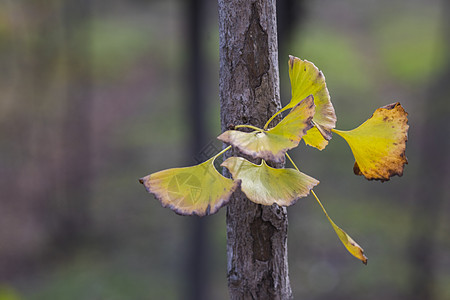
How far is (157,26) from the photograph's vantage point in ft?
34.8

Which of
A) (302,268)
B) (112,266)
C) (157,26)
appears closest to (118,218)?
(112,266)

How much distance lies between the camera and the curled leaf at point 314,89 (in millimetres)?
686

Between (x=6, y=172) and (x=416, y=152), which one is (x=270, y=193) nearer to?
(x=416, y=152)

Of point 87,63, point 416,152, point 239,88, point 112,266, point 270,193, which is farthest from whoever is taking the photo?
point 87,63

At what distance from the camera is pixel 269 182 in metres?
0.65

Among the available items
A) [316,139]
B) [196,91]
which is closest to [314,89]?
[316,139]

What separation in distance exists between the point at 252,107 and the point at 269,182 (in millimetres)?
167

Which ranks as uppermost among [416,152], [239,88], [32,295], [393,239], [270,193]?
[239,88]

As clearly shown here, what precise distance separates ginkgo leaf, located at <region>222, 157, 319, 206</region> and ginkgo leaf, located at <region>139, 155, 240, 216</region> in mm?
21

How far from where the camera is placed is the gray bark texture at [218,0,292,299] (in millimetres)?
752

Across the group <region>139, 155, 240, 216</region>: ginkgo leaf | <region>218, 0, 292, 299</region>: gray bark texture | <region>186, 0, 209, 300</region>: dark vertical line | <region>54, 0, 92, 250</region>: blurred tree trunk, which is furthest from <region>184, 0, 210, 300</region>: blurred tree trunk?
<region>54, 0, 92, 250</region>: blurred tree trunk

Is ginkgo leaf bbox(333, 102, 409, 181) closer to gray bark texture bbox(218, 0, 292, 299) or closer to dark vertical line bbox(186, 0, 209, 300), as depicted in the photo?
gray bark texture bbox(218, 0, 292, 299)

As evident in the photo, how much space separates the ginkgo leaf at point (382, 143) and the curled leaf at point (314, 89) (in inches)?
1.6

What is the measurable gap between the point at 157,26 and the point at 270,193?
34.7 feet
